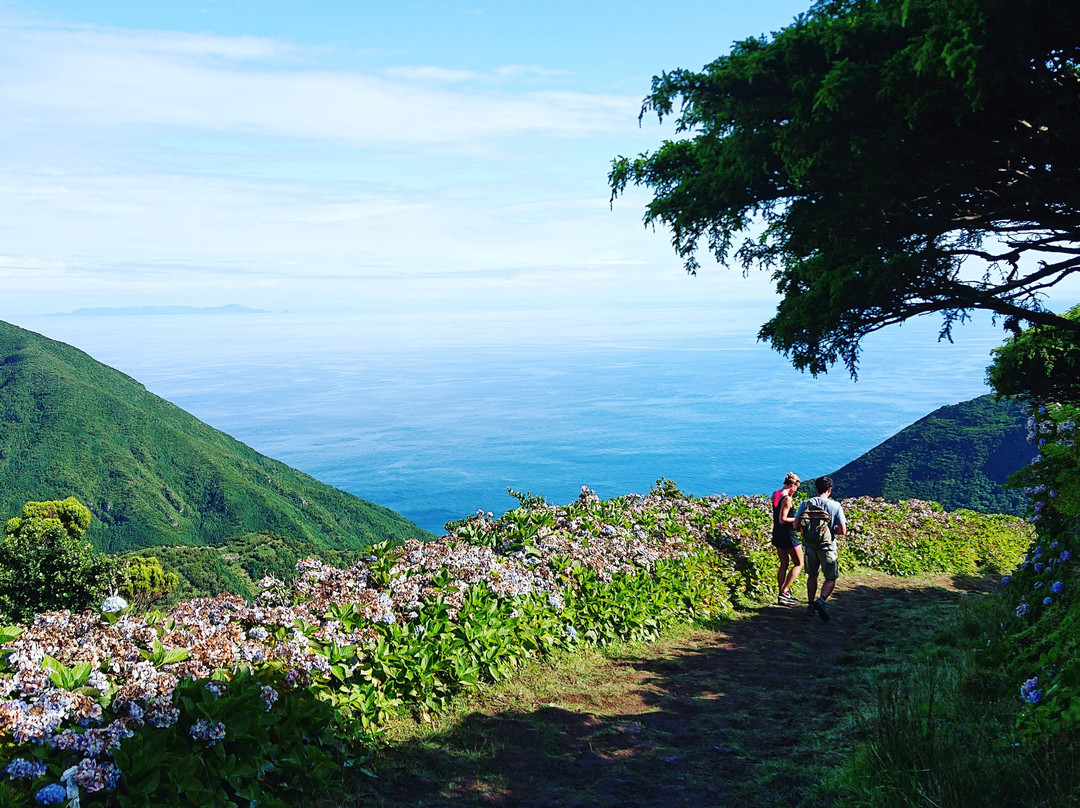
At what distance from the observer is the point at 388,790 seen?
396 centimetres

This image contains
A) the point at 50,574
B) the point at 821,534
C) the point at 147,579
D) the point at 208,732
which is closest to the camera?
the point at 208,732

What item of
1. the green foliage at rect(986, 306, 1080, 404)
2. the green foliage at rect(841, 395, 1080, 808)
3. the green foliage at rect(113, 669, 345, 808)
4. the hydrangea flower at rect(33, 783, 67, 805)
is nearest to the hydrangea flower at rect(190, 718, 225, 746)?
the green foliage at rect(113, 669, 345, 808)

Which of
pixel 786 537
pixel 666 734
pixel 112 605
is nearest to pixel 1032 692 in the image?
pixel 666 734

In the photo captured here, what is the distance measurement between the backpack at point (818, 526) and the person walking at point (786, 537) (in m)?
0.36

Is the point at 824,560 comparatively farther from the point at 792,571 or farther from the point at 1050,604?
the point at 1050,604

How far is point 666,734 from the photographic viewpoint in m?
5.04

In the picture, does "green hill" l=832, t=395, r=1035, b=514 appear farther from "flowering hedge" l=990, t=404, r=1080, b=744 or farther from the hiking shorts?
"flowering hedge" l=990, t=404, r=1080, b=744

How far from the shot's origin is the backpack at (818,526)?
8.76 meters

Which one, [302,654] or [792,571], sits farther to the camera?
[792,571]

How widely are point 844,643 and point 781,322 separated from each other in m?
3.87

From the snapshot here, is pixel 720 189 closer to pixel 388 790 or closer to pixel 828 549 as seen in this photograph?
pixel 828 549

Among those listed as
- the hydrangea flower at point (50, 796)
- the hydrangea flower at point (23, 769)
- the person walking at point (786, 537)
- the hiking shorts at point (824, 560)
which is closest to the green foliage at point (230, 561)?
the person walking at point (786, 537)

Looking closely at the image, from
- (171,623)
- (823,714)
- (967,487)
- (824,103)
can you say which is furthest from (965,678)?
(967,487)

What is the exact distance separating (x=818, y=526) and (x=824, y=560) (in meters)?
0.45
